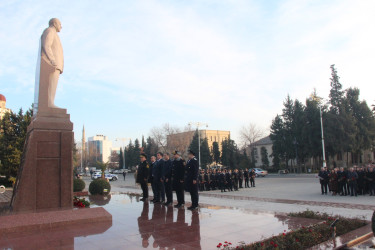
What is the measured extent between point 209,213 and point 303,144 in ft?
128

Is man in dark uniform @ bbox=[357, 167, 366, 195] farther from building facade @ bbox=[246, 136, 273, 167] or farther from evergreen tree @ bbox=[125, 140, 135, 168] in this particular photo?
evergreen tree @ bbox=[125, 140, 135, 168]

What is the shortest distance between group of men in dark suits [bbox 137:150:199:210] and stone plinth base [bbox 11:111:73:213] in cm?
302

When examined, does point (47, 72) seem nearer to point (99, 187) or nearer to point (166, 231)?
point (166, 231)

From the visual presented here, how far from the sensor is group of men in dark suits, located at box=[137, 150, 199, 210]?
337 inches

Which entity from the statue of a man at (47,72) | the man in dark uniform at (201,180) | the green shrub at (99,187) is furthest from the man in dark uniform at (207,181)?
the statue of a man at (47,72)

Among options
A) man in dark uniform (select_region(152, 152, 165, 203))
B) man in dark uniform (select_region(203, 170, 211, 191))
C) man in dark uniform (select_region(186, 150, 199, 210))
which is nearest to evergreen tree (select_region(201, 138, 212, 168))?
man in dark uniform (select_region(203, 170, 211, 191))

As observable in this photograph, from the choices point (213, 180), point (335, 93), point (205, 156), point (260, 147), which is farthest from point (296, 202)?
point (260, 147)

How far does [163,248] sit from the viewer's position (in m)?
4.72

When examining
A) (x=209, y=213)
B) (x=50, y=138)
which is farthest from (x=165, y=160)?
(x=50, y=138)

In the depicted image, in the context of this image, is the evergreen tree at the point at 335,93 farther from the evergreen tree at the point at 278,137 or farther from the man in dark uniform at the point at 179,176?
the man in dark uniform at the point at 179,176

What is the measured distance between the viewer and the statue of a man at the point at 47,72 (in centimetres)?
793

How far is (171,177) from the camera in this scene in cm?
959

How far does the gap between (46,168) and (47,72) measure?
2.51m

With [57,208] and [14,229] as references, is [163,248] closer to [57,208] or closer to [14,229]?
[14,229]
